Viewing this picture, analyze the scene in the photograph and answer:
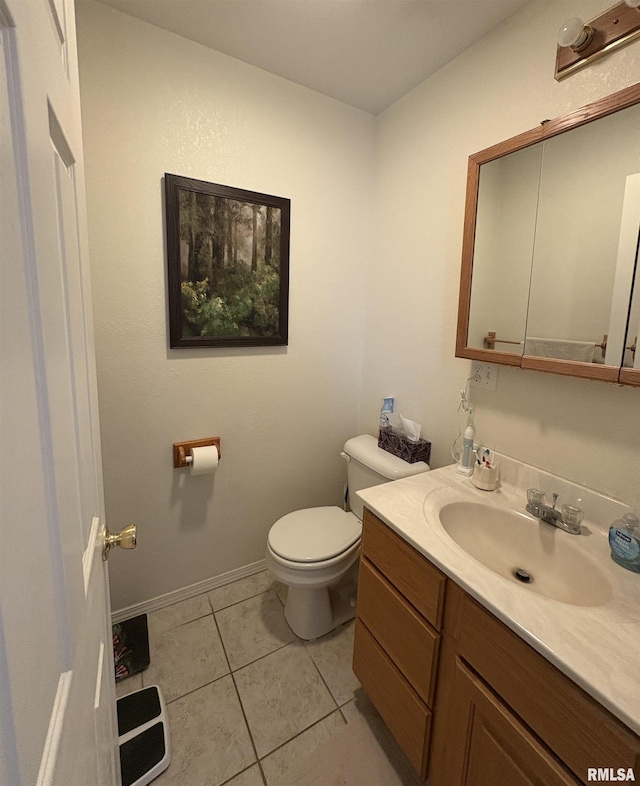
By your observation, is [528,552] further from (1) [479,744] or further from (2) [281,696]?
(2) [281,696]

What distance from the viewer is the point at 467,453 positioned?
1.40 metres

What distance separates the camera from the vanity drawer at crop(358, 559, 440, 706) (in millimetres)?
970

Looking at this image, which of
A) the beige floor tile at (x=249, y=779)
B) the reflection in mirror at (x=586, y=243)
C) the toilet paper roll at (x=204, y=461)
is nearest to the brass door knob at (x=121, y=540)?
the toilet paper roll at (x=204, y=461)

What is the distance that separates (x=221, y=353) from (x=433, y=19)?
4.92 feet

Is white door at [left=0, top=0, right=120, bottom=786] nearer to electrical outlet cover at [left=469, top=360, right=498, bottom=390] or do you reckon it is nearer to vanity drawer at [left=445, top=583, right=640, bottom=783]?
vanity drawer at [left=445, top=583, right=640, bottom=783]

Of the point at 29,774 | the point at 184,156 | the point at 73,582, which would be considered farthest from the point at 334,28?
the point at 29,774

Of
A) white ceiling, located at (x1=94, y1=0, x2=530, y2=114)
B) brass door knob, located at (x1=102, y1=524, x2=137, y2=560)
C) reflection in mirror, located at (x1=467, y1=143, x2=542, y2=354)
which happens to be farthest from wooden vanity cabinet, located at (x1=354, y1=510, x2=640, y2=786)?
white ceiling, located at (x1=94, y1=0, x2=530, y2=114)

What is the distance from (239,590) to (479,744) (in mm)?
1323

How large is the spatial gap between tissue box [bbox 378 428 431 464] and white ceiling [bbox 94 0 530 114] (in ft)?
5.24

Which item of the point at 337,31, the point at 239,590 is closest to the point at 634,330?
the point at 337,31

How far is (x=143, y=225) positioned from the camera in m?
1.42

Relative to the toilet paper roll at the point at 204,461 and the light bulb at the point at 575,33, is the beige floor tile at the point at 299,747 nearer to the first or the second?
the toilet paper roll at the point at 204,461

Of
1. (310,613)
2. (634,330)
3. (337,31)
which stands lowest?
(310,613)

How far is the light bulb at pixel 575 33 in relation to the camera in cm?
97
